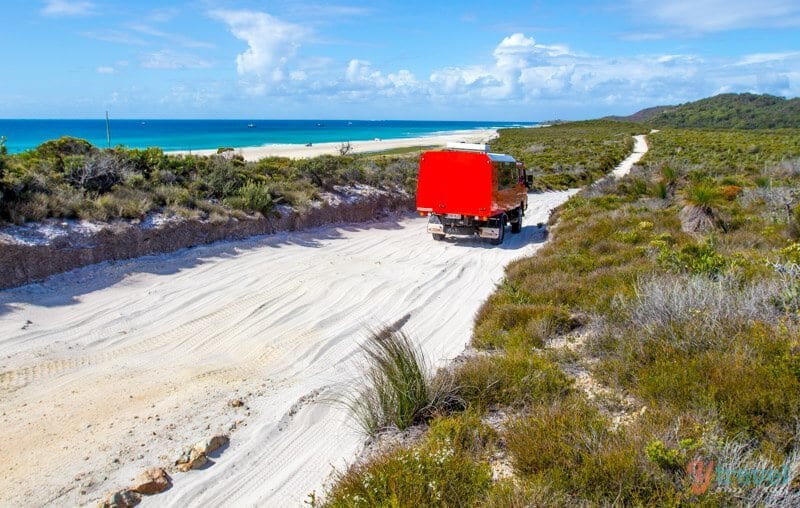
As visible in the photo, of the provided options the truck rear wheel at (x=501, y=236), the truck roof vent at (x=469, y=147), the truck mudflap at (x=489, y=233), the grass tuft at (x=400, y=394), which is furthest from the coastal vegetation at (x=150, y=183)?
the grass tuft at (x=400, y=394)

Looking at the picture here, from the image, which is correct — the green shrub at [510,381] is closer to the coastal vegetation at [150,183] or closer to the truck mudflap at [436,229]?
the coastal vegetation at [150,183]

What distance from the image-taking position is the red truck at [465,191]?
14.6 metres

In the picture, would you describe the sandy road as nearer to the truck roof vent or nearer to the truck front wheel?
the truck roof vent

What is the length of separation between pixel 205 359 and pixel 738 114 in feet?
505

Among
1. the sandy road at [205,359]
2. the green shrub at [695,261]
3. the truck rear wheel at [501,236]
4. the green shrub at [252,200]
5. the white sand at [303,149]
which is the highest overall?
the white sand at [303,149]

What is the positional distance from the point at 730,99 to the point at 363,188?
595 feet

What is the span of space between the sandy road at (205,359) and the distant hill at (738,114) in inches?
4927

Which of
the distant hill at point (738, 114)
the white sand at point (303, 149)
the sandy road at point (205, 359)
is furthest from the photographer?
the distant hill at point (738, 114)

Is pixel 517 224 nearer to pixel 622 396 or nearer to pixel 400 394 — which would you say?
pixel 622 396

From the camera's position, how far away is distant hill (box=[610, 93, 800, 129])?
369 ft

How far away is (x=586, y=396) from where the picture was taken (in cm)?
461

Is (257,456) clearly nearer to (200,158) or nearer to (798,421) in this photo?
(798,421)

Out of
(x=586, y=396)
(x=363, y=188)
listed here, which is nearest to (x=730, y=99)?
(x=363, y=188)

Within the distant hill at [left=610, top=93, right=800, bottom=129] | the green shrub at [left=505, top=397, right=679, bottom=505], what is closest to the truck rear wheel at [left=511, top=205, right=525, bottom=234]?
the green shrub at [left=505, top=397, right=679, bottom=505]
